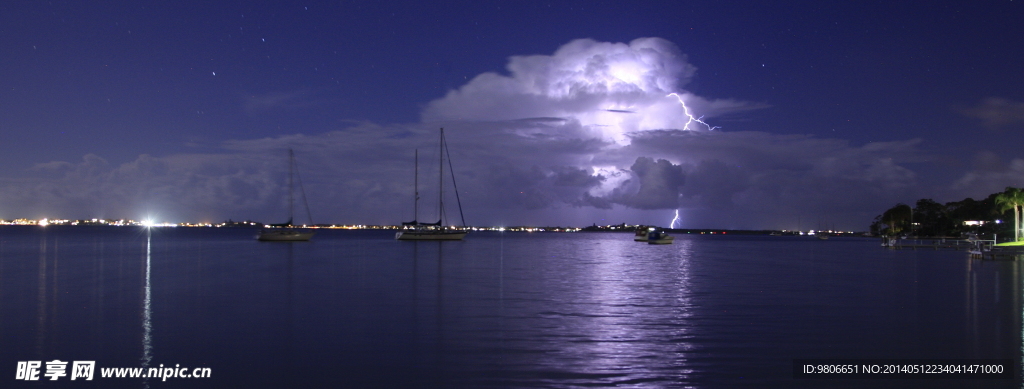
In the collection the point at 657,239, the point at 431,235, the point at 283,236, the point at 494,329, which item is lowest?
the point at 657,239

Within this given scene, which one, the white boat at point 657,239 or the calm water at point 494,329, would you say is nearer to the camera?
the calm water at point 494,329

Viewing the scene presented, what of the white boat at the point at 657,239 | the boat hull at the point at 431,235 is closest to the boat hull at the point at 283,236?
the boat hull at the point at 431,235

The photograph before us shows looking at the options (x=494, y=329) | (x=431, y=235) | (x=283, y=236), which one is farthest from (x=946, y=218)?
(x=494, y=329)

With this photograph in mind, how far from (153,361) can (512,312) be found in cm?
1048

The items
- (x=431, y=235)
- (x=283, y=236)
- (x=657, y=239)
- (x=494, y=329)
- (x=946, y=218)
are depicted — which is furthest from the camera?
(x=946, y=218)

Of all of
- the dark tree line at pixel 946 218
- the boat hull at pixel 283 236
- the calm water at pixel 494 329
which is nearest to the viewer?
the calm water at pixel 494 329

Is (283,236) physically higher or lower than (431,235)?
lower

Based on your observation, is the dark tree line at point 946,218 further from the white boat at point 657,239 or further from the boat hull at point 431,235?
the boat hull at point 431,235

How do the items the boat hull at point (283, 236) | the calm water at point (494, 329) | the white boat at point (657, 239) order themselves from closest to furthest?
the calm water at point (494, 329), the boat hull at point (283, 236), the white boat at point (657, 239)

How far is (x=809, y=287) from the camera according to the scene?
103 feet

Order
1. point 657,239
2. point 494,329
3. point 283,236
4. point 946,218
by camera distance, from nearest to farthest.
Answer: point 494,329 < point 283,236 < point 657,239 < point 946,218

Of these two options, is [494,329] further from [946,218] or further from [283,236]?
[946,218]

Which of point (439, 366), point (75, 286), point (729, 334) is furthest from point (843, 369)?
point (75, 286)

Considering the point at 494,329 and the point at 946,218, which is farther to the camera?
the point at 946,218
